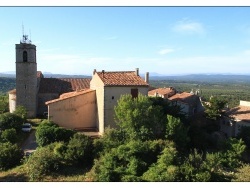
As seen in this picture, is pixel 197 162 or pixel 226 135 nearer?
pixel 197 162

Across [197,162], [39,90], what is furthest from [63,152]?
[39,90]

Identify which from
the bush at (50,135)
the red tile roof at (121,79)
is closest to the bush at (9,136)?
the bush at (50,135)

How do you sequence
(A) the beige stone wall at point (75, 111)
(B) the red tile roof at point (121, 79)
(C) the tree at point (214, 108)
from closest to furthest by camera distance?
1. (B) the red tile roof at point (121, 79)
2. (A) the beige stone wall at point (75, 111)
3. (C) the tree at point (214, 108)

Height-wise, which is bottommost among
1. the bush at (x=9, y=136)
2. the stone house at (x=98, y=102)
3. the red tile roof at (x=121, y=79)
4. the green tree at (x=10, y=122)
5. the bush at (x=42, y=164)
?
the bush at (x=42, y=164)

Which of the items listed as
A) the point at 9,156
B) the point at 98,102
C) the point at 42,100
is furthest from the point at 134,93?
the point at 42,100

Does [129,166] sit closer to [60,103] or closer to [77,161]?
[77,161]

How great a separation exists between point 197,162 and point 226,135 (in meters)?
14.7

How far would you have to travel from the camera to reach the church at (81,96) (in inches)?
1163

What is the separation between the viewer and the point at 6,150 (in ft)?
78.7

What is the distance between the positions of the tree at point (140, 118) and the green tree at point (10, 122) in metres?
11.0

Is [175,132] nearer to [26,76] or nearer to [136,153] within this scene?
[136,153]

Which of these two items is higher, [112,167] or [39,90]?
[39,90]

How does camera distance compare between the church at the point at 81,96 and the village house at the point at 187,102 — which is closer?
the church at the point at 81,96

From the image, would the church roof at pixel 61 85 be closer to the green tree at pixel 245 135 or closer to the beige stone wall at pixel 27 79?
the beige stone wall at pixel 27 79
